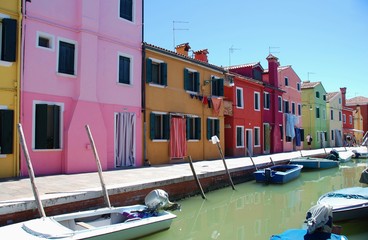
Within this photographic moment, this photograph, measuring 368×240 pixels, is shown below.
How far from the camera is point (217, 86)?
70.0 ft

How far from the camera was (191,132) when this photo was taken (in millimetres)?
19062

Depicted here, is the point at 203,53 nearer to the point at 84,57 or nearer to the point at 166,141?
the point at 166,141

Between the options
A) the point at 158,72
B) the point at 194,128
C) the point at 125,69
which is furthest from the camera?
the point at 194,128

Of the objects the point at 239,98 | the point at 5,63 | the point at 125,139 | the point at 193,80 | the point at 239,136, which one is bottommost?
the point at 125,139

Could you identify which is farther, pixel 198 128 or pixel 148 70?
pixel 198 128

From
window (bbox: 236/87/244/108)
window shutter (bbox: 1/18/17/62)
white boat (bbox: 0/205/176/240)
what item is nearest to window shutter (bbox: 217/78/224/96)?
window (bbox: 236/87/244/108)

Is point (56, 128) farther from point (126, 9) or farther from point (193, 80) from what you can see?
point (193, 80)

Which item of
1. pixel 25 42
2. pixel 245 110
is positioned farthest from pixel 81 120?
pixel 245 110

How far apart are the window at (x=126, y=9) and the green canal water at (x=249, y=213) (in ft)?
27.8

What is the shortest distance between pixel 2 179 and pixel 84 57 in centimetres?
526

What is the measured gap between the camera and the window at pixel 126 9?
15219mm

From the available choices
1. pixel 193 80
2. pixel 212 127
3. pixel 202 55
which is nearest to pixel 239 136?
pixel 212 127

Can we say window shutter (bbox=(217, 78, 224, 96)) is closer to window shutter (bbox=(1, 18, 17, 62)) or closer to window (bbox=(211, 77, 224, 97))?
window (bbox=(211, 77, 224, 97))

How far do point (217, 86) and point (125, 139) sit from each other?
8.34 m
